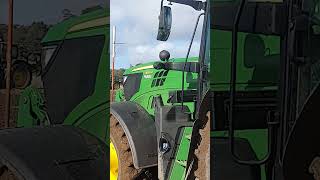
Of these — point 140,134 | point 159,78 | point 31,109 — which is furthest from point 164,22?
point 159,78

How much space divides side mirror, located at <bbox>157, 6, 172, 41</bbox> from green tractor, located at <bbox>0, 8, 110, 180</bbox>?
5.50 ft

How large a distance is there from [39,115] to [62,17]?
1.96 feet

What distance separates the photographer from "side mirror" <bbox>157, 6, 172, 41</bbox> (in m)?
4.78

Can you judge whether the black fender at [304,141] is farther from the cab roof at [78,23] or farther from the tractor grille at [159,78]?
the tractor grille at [159,78]

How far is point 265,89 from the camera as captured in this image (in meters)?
2.44

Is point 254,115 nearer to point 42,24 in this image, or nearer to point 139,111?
point 42,24

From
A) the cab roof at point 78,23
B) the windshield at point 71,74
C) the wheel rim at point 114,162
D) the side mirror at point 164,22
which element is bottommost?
the wheel rim at point 114,162

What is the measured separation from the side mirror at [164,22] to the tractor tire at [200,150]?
3.62 ft

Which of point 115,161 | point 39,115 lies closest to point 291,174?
point 39,115

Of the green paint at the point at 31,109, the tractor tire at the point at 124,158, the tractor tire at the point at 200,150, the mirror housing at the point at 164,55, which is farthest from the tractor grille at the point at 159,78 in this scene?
the green paint at the point at 31,109

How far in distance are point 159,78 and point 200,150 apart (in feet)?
11.5

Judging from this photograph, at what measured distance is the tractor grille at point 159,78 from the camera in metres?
7.25

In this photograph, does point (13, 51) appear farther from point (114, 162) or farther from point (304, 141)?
point (114, 162)

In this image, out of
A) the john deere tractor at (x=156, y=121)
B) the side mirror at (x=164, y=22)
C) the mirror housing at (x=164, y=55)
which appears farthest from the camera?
the mirror housing at (x=164, y=55)
